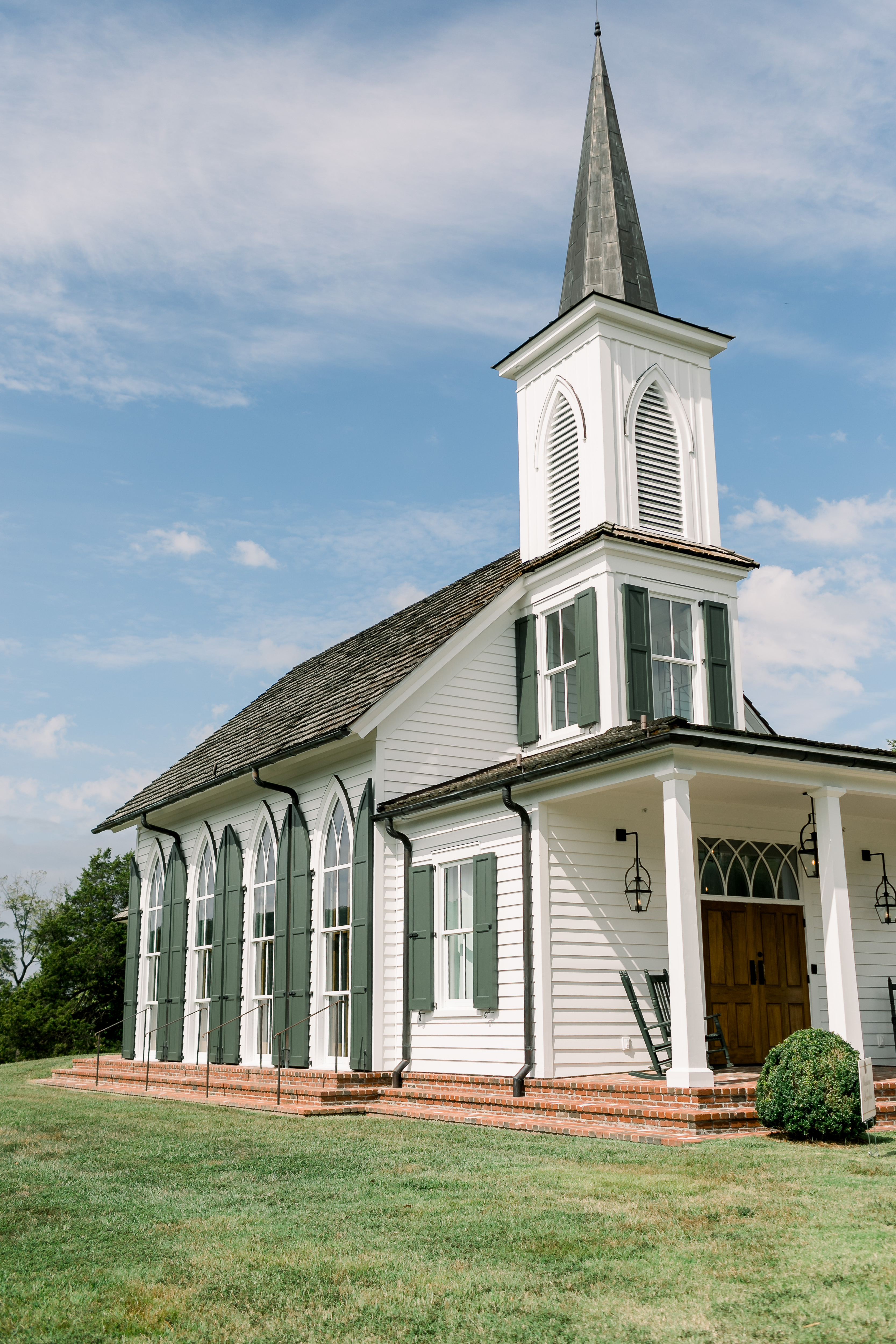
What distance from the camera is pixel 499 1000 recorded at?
1296cm

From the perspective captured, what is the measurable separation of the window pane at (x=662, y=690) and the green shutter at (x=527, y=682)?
1701mm

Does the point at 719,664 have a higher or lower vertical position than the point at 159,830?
higher

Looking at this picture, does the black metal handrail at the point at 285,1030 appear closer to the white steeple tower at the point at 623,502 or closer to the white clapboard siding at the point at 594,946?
the white clapboard siding at the point at 594,946

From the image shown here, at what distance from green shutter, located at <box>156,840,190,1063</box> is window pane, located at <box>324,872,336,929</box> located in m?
5.49

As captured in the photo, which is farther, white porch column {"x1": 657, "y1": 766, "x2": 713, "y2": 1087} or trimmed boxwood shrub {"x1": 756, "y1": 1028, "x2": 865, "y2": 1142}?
white porch column {"x1": 657, "y1": 766, "x2": 713, "y2": 1087}

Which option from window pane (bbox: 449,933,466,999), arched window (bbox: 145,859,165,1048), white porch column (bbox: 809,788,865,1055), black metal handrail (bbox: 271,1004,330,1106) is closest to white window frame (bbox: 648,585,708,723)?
white porch column (bbox: 809,788,865,1055)

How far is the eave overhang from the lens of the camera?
35.4 ft

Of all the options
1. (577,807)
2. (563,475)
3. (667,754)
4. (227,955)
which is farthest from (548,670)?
(227,955)

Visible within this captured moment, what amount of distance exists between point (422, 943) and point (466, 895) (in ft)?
3.37

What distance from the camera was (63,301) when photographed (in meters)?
11.9

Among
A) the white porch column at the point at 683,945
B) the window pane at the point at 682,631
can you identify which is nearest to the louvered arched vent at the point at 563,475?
the window pane at the point at 682,631

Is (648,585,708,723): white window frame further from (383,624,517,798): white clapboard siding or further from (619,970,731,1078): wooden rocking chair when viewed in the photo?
(619,970,731,1078): wooden rocking chair

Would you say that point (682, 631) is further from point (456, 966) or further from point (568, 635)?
point (456, 966)

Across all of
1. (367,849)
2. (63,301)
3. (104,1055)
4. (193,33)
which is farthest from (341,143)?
(104,1055)
